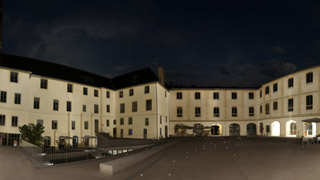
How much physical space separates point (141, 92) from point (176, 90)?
8363 mm

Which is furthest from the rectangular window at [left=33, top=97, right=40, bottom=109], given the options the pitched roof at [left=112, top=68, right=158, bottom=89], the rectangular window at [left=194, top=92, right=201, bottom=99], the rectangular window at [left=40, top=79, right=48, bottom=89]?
the rectangular window at [left=194, top=92, right=201, bottom=99]

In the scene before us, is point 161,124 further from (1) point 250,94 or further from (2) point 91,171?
(2) point 91,171

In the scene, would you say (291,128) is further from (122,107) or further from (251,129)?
(122,107)

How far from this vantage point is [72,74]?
44438 mm

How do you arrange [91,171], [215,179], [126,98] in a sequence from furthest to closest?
1. [126,98]
2. [91,171]
3. [215,179]

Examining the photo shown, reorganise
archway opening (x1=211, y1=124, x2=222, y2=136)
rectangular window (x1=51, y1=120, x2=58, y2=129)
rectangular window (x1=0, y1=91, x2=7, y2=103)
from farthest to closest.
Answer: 1. archway opening (x1=211, y1=124, x2=222, y2=136)
2. rectangular window (x1=51, y1=120, x2=58, y2=129)
3. rectangular window (x1=0, y1=91, x2=7, y2=103)

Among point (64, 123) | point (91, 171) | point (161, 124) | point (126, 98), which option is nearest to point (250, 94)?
point (161, 124)

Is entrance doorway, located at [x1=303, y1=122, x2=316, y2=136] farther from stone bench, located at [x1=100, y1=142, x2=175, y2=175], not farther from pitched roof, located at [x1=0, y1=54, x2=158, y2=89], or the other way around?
stone bench, located at [x1=100, y1=142, x2=175, y2=175]

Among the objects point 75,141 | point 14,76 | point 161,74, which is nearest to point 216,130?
point 161,74

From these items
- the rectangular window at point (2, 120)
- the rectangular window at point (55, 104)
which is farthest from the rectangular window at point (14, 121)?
the rectangular window at point (55, 104)

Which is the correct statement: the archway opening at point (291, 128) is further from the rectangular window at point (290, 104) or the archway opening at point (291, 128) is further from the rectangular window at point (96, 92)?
the rectangular window at point (96, 92)

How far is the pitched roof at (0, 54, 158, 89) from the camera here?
3656 cm

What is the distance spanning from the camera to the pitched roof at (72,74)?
36562 millimetres

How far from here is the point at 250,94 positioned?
49406mm
